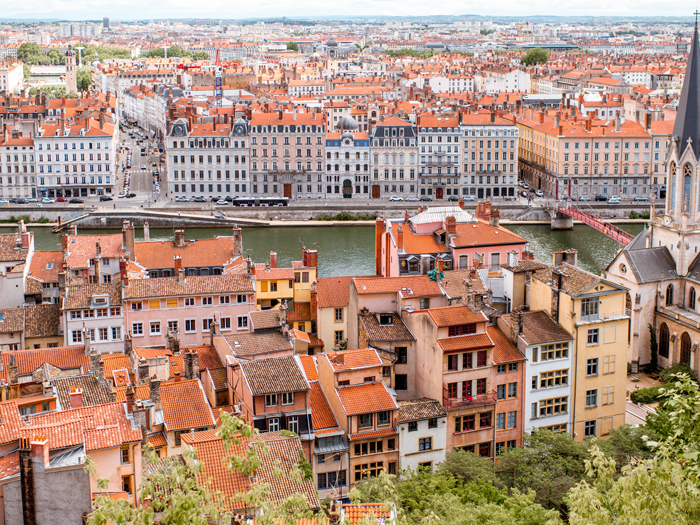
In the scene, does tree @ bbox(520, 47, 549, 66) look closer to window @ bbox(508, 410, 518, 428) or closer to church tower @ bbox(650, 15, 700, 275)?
church tower @ bbox(650, 15, 700, 275)

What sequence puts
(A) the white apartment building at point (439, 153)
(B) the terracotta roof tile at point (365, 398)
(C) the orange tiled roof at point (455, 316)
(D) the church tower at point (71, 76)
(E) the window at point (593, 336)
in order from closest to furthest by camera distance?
(B) the terracotta roof tile at point (365, 398)
(C) the orange tiled roof at point (455, 316)
(E) the window at point (593, 336)
(A) the white apartment building at point (439, 153)
(D) the church tower at point (71, 76)

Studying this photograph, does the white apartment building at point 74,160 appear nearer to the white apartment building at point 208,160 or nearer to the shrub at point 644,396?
the white apartment building at point 208,160

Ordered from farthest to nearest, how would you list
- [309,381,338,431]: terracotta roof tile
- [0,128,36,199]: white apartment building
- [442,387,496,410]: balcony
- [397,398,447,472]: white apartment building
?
1. [0,128,36,199]: white apartment building
2. [442,387,496,410]: balcony
3. [397,398,447,472]: white apartment building
4. [309,381,338,431]: terracotta roof tile

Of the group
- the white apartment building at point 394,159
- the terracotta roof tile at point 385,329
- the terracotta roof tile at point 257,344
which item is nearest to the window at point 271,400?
the terracotta roof tile at point 257,344

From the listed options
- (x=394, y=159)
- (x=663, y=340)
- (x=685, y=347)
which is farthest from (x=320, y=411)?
(x=394, y=159)

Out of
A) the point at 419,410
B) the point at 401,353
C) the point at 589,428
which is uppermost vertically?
the point at 401,353

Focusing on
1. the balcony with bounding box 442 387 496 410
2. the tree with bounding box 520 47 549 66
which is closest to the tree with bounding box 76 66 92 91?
the tree with bounding box 520 47 549 66

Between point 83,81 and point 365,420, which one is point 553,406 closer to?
point 365,420
